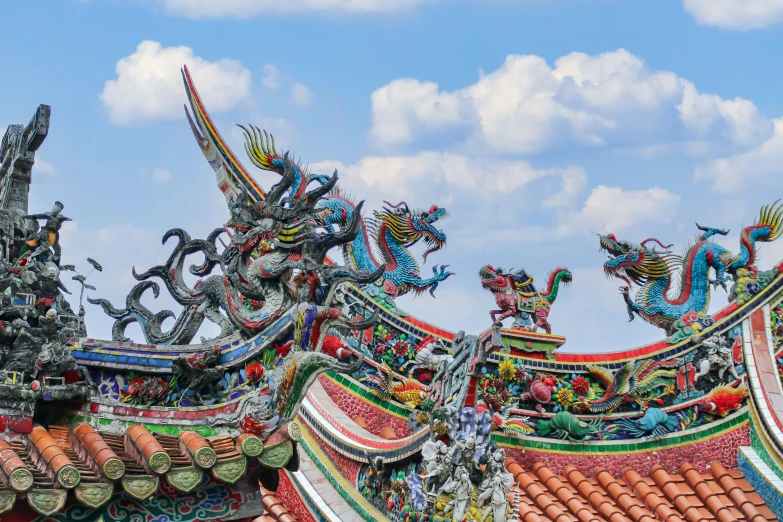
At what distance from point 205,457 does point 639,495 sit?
254 inches

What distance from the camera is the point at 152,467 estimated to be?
25.3 ft

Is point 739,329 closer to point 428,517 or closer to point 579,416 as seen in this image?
point 579,416

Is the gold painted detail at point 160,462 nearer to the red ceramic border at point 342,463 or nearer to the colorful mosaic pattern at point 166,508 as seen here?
the colorful mosaic pattern at point 166,508

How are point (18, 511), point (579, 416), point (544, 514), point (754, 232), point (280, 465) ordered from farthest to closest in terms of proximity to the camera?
point (754, 232), point (579, 416), point (544, 514), point (280, 465), point (18, 511)

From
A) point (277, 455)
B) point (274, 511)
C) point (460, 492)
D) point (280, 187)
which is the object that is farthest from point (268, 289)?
point (277, 455)

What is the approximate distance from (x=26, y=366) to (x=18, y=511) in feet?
3.98

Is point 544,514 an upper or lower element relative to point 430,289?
lower

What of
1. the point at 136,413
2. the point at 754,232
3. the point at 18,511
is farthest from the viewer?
the point at 754,232

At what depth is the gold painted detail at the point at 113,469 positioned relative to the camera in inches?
300

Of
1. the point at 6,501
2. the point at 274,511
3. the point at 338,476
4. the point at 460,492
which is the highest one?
the point at 460,492

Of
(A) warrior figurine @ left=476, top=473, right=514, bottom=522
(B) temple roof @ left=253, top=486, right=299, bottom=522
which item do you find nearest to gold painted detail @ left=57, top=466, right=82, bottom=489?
(A) warrior figurine @ left=476, top=473, right=514, bottom=522

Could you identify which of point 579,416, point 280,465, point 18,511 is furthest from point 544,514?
point 18,511

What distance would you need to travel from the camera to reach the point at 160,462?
25.4 ft

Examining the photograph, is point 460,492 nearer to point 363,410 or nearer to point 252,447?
point 252,447
